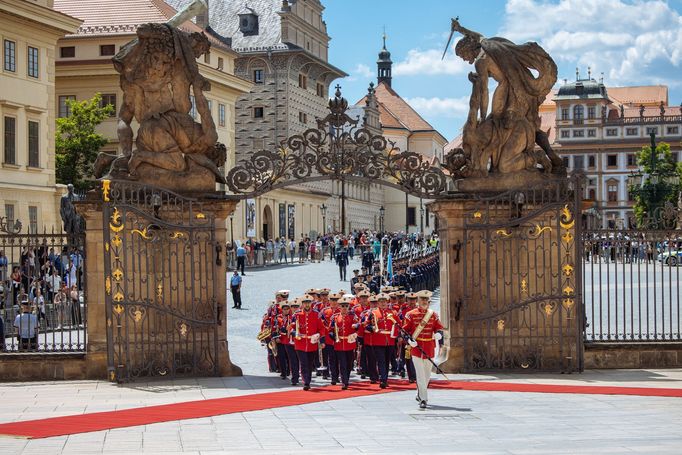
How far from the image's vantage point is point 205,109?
1739 centimetres

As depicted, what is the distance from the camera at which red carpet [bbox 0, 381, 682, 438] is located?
1286 centimetres

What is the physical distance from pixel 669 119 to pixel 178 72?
100 m

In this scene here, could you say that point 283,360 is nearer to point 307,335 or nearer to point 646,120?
point 307,335

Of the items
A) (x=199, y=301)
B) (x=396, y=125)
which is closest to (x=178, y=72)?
(x=199, y=301)

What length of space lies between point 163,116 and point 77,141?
3331 centimetres

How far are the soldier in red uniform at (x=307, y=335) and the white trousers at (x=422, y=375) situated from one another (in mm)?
2257

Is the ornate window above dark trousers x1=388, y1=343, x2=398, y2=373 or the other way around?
above

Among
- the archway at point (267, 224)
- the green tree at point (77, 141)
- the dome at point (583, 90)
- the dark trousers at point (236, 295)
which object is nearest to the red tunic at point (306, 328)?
the dark trousers at point (236, 295)

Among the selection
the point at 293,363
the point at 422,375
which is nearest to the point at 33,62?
the point at 293,363

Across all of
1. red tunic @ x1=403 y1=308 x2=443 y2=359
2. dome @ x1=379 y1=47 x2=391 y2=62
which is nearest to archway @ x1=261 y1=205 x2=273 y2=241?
red tunic @ x1=403 y1=308 x2=443 y2=359

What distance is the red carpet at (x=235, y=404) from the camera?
12859 mm

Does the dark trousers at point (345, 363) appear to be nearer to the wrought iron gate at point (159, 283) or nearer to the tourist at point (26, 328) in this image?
the wrought iron gate at point (159, 283)

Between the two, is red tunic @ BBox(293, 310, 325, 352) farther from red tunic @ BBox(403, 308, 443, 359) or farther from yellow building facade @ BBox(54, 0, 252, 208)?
yellow building facade @ BBox(54, 0, 252, 208)

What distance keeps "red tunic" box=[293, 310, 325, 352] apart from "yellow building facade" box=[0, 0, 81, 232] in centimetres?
2434
